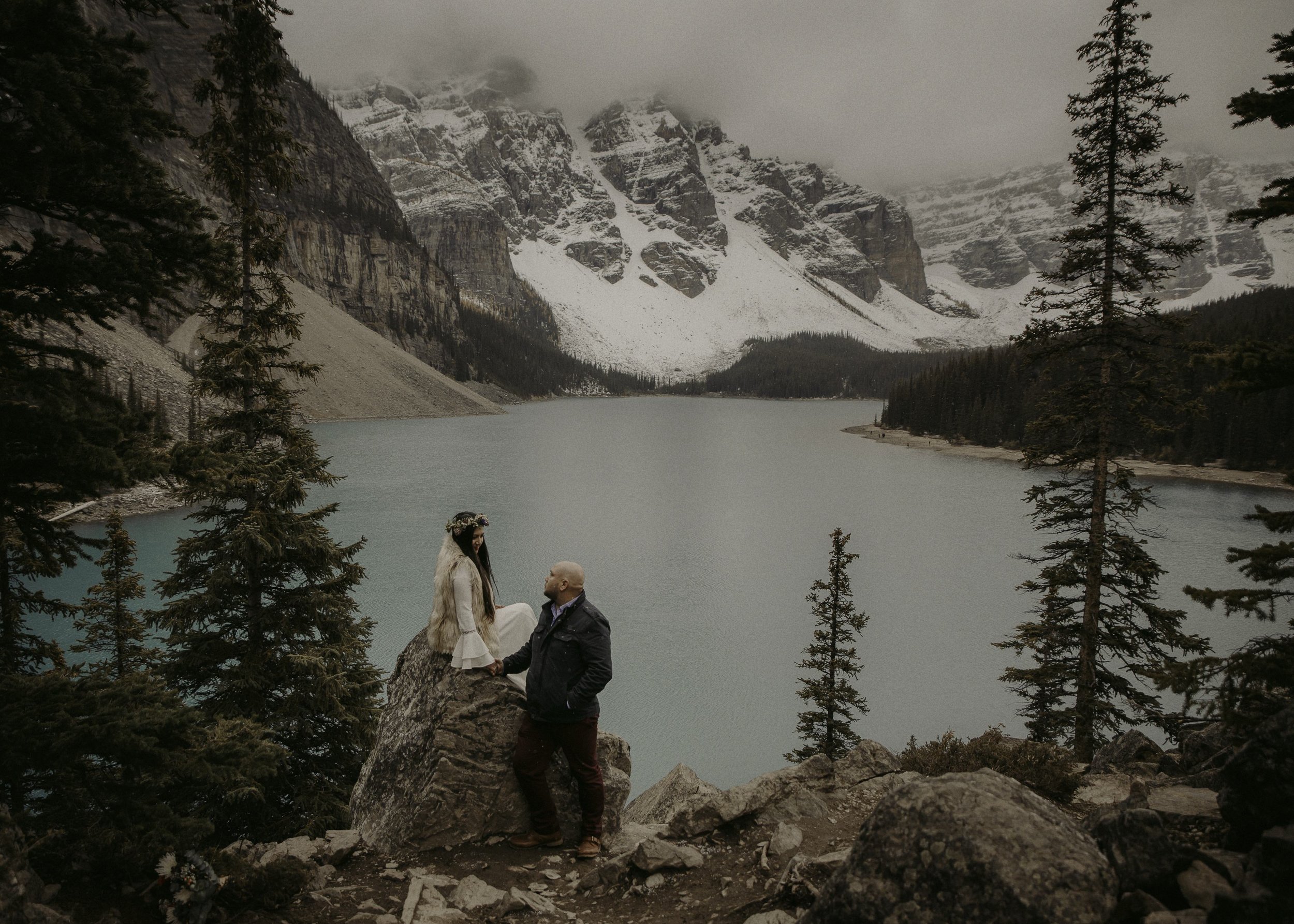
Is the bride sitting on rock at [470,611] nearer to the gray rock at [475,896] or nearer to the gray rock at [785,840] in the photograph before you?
the gray rock at [475,896]

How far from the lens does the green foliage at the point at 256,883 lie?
4.50 metres

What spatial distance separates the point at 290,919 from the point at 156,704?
6.28 feet

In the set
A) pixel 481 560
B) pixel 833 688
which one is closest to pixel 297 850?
pixel 481 560

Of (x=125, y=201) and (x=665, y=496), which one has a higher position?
(x=125, y=201)

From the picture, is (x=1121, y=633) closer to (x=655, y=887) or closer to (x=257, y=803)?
(x=655, y=887)

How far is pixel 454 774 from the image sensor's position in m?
6.30

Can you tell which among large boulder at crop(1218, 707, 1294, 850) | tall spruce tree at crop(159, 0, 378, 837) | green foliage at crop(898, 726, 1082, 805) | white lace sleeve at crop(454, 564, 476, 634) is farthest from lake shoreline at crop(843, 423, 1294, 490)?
white lace sleeve at crop(454, 564, 476, 634)

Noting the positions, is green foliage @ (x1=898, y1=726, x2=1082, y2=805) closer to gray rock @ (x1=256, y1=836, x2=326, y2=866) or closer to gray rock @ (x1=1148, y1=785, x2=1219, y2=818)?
gray rock @ (x1=1148, y1=785, x2=1219, y2=818)

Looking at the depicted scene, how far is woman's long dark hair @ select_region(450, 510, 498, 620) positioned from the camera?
20.2 ft

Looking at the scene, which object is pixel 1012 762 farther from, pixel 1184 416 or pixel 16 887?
pixel 1184 416

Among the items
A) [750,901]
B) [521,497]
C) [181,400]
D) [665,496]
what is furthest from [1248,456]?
[181,400]

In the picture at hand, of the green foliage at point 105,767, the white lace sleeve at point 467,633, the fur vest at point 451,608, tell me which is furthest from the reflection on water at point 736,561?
the green foliage at point 105,767

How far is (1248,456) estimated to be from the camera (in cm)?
6181

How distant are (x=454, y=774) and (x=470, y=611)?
1688mm
